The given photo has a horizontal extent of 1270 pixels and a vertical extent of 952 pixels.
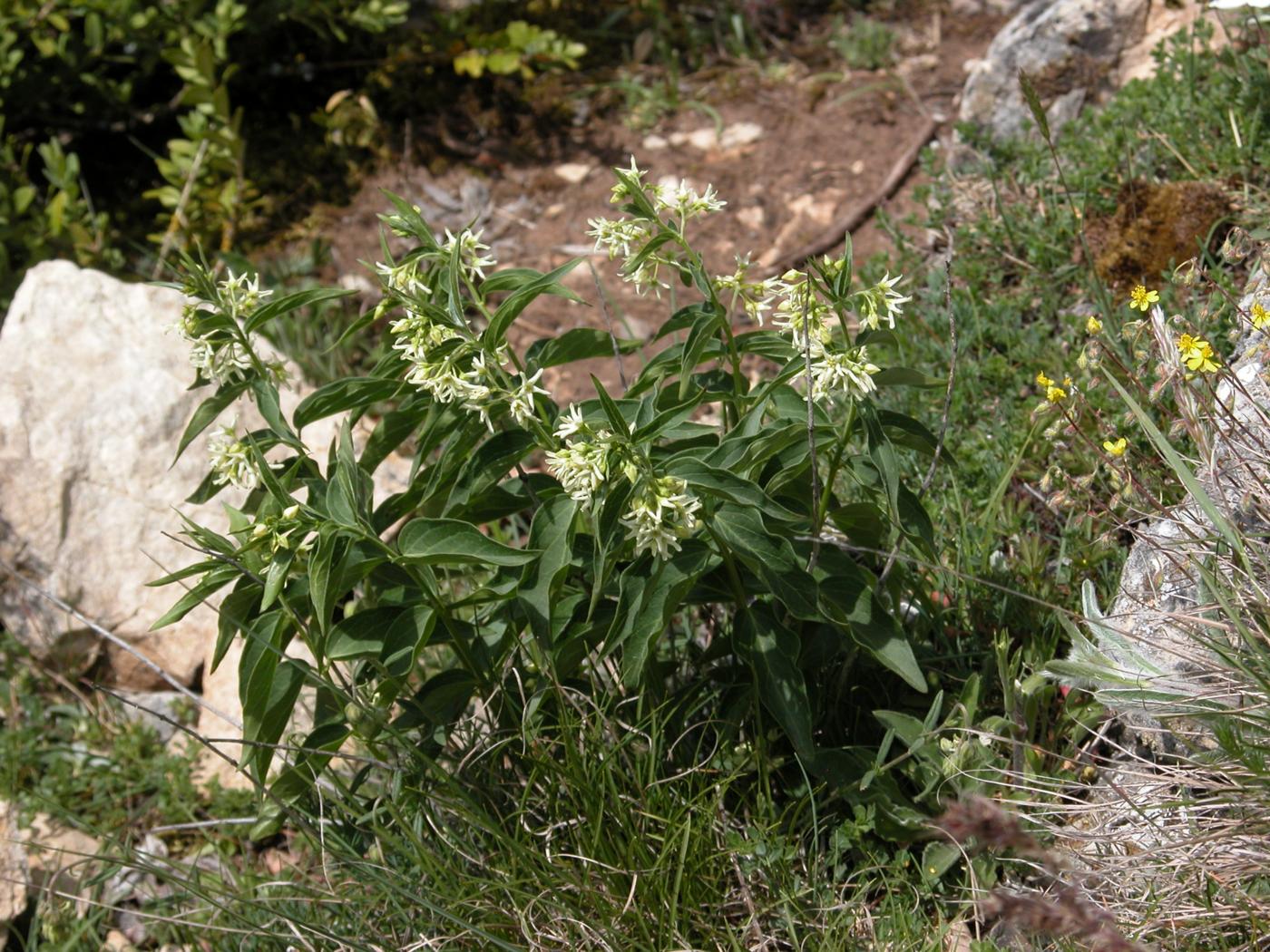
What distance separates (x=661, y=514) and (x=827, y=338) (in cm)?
45

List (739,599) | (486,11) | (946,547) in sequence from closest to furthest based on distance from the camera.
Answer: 1. (739,599)
2. (946,547)
3. (486,11)

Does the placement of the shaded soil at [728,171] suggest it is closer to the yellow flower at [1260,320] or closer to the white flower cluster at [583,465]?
the yellow flower at [1260,320]

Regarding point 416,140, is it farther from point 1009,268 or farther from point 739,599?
point 739,599

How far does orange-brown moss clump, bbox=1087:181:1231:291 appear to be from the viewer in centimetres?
357

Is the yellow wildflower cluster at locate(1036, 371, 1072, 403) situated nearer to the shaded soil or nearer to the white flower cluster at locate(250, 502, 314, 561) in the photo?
the white flower cluster at locate(250, 502, 314, 561)

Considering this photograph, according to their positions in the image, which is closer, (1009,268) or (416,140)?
(1009,268)

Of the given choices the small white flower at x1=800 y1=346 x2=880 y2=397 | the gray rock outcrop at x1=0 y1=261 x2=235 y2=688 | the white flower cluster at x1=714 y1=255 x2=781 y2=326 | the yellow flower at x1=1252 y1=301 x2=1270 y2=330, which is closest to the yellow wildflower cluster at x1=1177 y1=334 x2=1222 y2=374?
the yellow flower at x1=1252 y1=301 x2=1270 y2=330

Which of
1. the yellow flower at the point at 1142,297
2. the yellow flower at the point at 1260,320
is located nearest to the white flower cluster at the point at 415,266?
the yellow flower at the point at 1142,297

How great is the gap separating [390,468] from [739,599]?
2.00 metres

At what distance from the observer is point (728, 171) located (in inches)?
207

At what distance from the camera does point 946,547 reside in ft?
10.0

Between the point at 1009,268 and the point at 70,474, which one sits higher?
the point at 1009,268

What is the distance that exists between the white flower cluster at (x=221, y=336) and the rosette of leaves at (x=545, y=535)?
0.07 feet

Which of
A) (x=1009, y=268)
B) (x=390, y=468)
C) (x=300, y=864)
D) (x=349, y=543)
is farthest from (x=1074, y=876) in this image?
(x=390, y=468)
